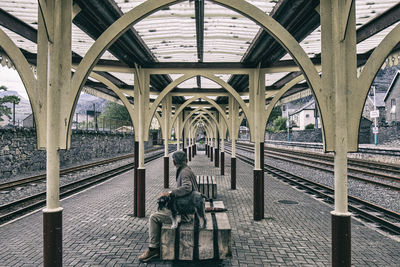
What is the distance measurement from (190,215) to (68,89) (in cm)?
269

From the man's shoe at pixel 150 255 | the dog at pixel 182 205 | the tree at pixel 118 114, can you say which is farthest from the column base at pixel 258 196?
the tree at pixel 118 114

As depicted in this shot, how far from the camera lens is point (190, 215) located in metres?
4.29

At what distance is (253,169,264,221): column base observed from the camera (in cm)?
647

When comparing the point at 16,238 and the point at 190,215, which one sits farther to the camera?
the point at 16,238

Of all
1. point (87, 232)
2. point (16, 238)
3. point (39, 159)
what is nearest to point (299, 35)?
point (87, 232)

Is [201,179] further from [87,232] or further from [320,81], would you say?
[320,81]

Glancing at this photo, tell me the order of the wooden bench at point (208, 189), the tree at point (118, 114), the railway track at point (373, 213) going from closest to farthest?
the railway track at point (373, 213) → the wooden bench at point (208, 189) → the tree at point (118, 114)

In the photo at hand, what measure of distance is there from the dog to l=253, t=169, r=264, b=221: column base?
2.82 meters

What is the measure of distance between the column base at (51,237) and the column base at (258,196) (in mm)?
4694

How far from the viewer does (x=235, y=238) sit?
527 cm

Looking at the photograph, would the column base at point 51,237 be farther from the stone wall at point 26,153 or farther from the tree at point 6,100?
the tree at point 6,100

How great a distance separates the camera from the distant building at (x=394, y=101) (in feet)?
123

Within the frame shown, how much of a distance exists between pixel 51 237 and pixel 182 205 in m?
1.80

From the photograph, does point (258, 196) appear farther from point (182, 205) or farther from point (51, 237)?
point (51, 237)
